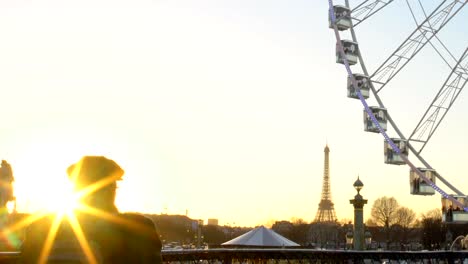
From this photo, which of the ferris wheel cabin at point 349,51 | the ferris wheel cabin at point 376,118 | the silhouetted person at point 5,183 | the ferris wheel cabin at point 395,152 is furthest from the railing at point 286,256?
the silhouetted person at point 5,183

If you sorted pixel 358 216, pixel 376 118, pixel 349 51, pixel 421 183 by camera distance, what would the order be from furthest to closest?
pixel 358 216
pixel 349 51
pixel 376 118
pixel 421 183

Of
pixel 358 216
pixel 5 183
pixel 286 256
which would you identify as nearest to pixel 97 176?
pixel 286 256

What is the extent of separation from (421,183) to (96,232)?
2171 cm

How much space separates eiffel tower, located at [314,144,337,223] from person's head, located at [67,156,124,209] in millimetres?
153374

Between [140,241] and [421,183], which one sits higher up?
[421,183]

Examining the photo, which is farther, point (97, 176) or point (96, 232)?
point (97, 176)

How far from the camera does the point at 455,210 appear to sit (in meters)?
23.5

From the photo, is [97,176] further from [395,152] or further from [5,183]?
[5,183]

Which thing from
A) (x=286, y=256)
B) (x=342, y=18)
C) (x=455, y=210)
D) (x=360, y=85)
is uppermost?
(x=342, y=18)

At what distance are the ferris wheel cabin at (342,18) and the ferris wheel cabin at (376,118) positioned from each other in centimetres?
319

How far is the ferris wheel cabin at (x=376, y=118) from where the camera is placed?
25469 mm

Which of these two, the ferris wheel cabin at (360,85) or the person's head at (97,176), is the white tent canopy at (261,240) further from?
the person's head at (97,176)

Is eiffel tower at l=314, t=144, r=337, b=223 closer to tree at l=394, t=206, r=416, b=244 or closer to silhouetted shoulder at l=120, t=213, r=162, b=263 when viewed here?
tree at l=394, t=206, r=416, b=244

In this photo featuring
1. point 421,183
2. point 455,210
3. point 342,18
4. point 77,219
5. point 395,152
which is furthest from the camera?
point 342,18
